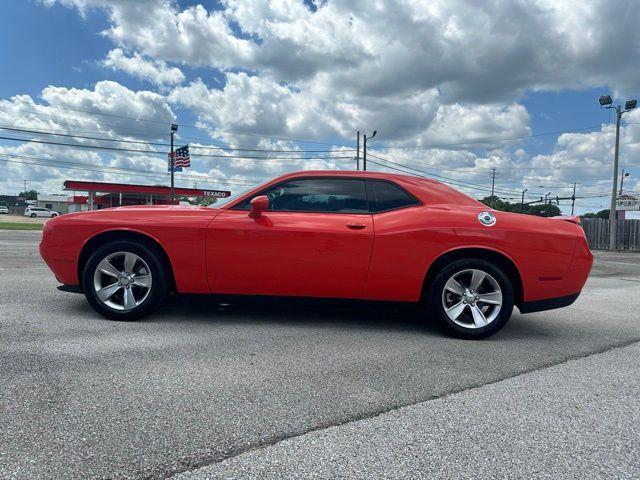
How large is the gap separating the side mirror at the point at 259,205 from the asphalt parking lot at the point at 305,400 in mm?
865

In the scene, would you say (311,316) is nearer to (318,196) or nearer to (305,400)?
(318,196)

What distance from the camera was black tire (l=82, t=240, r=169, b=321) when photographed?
163 inches

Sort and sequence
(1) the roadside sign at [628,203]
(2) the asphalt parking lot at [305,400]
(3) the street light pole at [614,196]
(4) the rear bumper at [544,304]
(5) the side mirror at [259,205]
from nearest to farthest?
(2) the asphalt parking lot at [305,400]
(5) the side mirror at [259,205]
(4) the rear bumper at [544,304]
(3) the street light pole at [614,196]
(1) the roadside sign at [628,203]

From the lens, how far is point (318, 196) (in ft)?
14.0

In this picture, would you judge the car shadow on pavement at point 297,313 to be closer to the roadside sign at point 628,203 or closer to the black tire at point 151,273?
the black tire at point 151,273

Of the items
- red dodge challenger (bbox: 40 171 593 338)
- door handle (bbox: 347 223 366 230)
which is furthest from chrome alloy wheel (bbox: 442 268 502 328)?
door handle (bbox: 347 223 366 230)

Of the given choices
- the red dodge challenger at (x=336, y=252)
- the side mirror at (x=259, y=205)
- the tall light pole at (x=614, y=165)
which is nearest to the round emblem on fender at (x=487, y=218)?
the red dodge challenger at (x=336, y=252)

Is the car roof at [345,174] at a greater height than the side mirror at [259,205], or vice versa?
the car roof at [345,174]

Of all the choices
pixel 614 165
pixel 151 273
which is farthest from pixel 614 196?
pixel 151 273

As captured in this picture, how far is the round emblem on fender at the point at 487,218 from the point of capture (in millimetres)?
4035

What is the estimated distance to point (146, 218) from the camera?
13.9 ft

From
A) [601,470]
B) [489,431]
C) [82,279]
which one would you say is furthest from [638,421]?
[82,279]

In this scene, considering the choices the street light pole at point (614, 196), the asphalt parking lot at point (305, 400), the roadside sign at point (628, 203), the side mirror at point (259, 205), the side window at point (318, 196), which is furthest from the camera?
the roadside sign at point (628, 203)

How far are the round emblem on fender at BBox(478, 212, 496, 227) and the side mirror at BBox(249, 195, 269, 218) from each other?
1.93m
